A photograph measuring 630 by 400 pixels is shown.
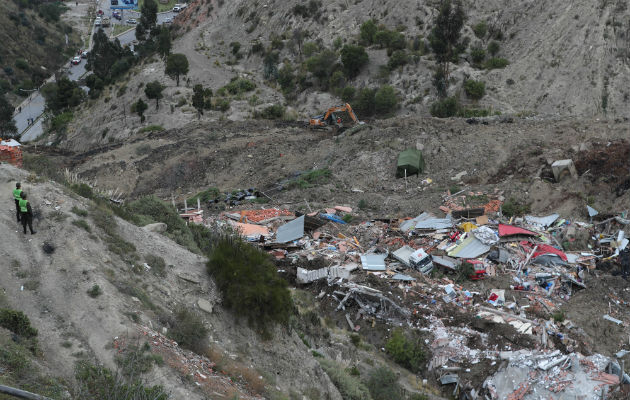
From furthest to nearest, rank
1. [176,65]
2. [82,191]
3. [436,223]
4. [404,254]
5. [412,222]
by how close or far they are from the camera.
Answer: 1. [176,65]
2. [412,222]
3. [436,223]
4. [404,254]
5. [82,191]

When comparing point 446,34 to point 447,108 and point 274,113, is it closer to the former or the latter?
point 447,108

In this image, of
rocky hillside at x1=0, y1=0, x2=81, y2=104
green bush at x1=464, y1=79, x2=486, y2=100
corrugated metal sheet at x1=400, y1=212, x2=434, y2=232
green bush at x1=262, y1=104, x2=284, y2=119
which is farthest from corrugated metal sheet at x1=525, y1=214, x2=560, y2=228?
rocky hillside at x1=0, y1=0, x2=81, y2=104

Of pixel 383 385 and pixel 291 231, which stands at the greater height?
pixel 291 231

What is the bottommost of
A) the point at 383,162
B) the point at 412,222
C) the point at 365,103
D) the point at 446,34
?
the point at 412,222

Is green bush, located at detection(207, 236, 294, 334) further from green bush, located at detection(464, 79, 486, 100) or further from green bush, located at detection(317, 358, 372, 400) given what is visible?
green bush, located at detection(464, 79, 486, 100)

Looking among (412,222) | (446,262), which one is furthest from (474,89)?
(446,262)

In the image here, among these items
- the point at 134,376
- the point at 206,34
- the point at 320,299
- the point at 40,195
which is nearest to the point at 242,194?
the point at 320,299
